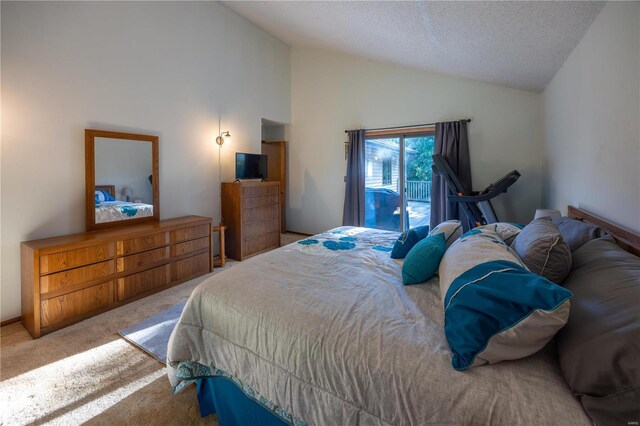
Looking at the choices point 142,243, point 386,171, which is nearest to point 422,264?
point 142,243

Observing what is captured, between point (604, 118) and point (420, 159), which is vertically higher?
point (420, 159)

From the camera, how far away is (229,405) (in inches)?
56.2

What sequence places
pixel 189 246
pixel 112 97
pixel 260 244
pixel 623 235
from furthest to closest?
pixel 260 244
pixel 189 246
pixel 112 97
pixel 623 235

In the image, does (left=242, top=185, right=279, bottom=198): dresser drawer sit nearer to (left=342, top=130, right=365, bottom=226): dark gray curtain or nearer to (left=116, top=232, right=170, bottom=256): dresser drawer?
(left=342, top=130, right=365, bottom=226): dark gray curtain

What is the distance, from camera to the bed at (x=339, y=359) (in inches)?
34.1

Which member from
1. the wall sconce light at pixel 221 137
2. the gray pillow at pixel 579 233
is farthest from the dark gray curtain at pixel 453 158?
the wall sconce light at pixel 221 137

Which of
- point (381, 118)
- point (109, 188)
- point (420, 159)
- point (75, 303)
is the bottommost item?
point (75, 303)

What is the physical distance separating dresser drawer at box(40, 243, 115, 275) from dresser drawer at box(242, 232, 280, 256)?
5.96 feet

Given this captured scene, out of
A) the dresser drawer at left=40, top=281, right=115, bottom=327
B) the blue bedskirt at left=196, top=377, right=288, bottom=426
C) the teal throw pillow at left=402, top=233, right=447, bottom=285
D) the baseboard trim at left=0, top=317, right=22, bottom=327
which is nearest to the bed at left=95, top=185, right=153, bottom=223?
the dresser drawer at left=40, top=281, right=115, bottom=327

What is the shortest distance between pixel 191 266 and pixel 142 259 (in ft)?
1.99

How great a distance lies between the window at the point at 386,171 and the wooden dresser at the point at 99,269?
9.96 ft

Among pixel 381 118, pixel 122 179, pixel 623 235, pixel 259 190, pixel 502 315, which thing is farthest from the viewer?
pixel 381 118

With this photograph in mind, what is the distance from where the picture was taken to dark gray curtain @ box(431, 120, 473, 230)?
13.2ft

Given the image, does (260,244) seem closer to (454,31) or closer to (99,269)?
(99,269)
